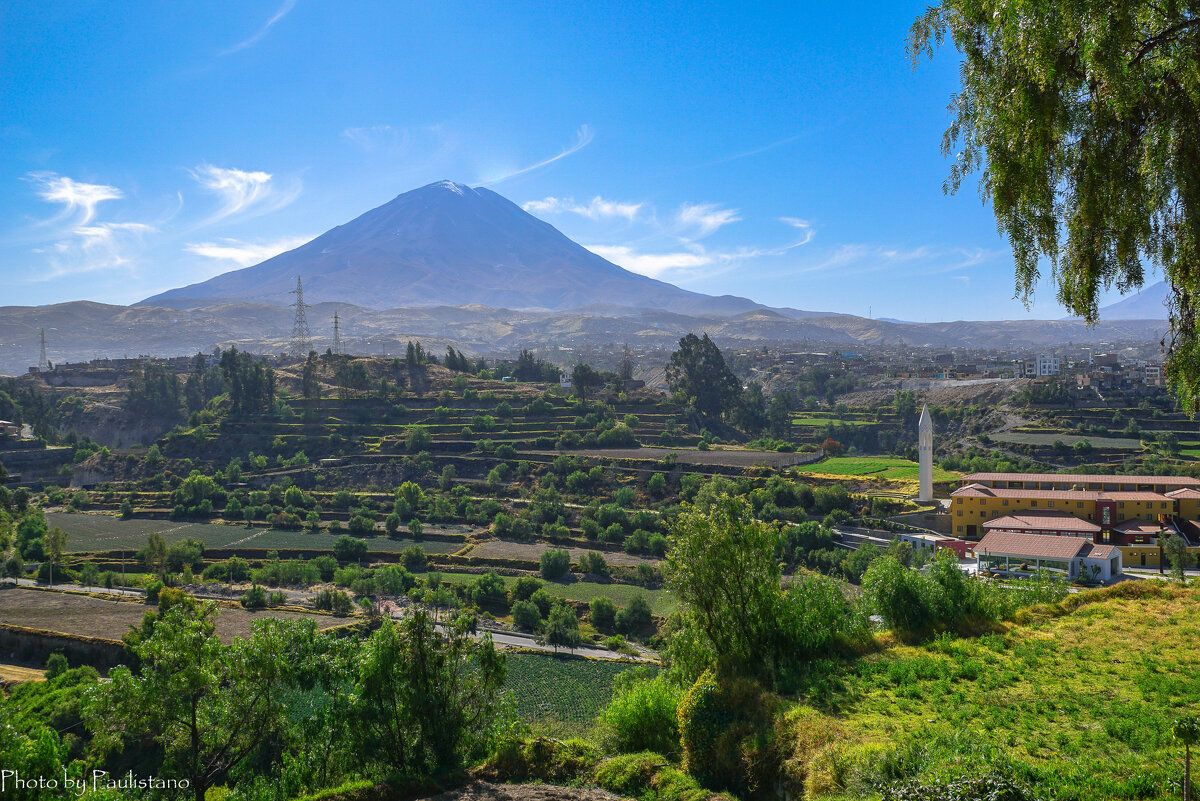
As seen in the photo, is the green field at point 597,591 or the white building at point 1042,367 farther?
the white building at point 1042,367

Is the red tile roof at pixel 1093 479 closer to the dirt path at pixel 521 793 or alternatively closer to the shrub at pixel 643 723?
the shrub at pixel 643 723

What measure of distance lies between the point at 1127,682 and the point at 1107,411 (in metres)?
Answer: 56.2

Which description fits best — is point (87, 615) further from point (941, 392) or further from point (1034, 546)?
point (941, 392)

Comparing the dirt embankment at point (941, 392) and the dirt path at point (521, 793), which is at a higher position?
the dirt embankment at point (941, 392)

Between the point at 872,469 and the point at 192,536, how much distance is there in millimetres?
40500

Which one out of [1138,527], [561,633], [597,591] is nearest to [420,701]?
[561,633]

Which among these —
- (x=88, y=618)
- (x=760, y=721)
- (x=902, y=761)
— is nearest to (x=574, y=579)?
(x=88, y=618)

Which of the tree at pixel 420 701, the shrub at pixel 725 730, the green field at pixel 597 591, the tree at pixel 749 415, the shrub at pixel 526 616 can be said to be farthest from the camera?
the tree at pixel 749 415

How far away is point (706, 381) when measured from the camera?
63969mm

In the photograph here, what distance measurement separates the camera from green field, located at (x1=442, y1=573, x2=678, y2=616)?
95.0 ft

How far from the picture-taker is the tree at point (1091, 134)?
534cm

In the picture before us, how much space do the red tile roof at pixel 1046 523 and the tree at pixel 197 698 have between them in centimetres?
2807

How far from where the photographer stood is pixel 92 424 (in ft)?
215

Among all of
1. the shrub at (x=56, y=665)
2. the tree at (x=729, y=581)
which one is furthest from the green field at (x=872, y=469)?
the shrub at (x=56, y=665)
